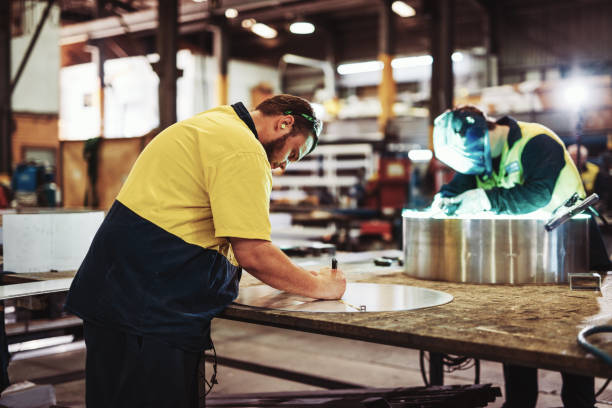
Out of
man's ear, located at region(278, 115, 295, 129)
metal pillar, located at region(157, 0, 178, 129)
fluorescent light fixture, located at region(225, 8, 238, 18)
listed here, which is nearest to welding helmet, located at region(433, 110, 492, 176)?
man's ear, located at region(278, 115, 295, 129)

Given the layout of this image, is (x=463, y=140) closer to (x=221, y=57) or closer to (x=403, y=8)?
(x=403, y=8)

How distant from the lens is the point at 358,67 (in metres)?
16.2

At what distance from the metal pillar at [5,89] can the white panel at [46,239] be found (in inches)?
344

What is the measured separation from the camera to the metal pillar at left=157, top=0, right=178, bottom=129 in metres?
7.61

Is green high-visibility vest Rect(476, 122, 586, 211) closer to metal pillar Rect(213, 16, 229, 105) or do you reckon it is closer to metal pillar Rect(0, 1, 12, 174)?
metal pillar Rect(0, 1, 12, 174)

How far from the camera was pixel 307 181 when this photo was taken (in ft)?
38.1

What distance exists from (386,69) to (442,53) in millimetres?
2754

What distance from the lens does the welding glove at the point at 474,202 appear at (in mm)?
2146

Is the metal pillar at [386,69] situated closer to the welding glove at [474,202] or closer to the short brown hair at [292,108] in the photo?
the welding glove at [474,202]

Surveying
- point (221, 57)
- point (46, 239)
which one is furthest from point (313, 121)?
point (221, 57)

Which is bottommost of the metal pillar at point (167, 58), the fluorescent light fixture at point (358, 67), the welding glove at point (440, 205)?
the welding glove at point (440, 205)

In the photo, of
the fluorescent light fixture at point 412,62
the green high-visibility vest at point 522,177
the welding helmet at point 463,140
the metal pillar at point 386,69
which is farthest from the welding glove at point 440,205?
the fluorescent light fixture at point 412,62

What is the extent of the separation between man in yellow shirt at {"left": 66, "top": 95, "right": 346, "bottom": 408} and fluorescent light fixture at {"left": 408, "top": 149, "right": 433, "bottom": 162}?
735 cm

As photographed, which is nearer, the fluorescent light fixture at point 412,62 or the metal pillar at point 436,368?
the metal pillar at point 436,368
